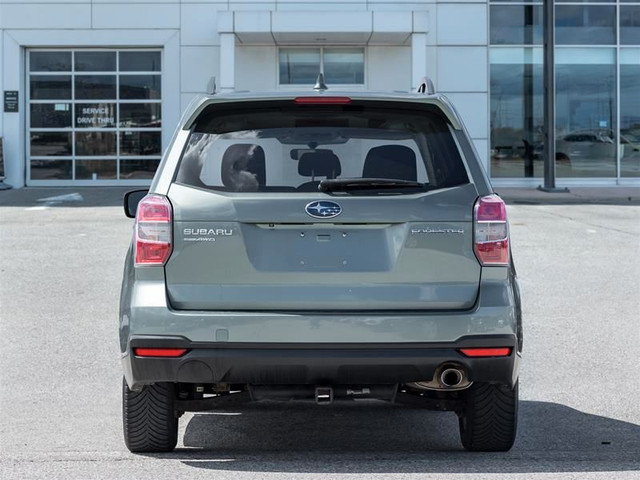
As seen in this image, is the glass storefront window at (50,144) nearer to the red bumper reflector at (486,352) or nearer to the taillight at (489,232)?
the taillight at (489,232)

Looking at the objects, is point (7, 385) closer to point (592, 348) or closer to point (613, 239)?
point (592, 348)

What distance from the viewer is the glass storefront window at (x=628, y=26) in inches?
1021

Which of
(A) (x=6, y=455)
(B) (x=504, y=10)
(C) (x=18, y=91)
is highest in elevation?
(B) (x=504, y=10)

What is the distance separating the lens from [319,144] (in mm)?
4898

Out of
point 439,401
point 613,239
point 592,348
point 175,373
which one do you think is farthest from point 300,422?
point 613,239

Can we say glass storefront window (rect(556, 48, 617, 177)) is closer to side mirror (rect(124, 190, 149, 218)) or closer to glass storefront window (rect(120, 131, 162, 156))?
glass storefront window (rect(120, 131, 162, 156))

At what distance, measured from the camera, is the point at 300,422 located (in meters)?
6.07

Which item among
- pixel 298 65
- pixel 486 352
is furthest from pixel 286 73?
pixel 486 352

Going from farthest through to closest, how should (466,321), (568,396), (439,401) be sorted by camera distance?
(568,396), (439,401), (466,321)

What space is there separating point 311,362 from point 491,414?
1045 mm

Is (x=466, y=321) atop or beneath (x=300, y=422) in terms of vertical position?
atop

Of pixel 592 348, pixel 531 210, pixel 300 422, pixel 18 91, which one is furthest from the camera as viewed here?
pixel 18 91

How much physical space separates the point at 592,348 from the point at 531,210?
12.0 m

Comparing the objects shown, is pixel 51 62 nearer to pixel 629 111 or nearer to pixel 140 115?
pixel 140 115
